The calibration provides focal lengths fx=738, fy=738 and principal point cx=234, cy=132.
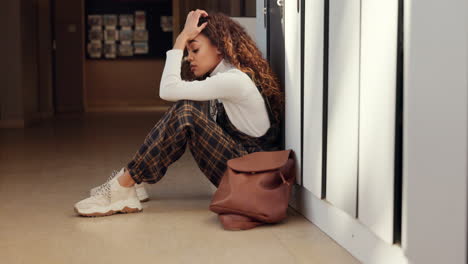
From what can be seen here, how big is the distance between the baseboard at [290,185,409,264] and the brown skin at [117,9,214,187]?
0.70 metres

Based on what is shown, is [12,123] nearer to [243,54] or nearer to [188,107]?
[243,54]

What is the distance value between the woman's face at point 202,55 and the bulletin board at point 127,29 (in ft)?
38.5

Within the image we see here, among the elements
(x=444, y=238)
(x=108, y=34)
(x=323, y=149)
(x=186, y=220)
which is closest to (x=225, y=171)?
(x=186, y=220)

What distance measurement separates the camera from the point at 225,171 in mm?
3207

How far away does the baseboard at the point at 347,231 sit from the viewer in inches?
85.9

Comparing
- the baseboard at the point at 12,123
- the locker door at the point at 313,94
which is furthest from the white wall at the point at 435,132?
the baseboard at the point at 12,123

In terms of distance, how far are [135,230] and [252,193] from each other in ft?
1.63

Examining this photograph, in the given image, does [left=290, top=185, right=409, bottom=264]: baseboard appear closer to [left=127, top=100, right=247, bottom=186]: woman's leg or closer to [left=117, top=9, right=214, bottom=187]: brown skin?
[left=127, top=100, right=247, bottom=186]: woman's leg

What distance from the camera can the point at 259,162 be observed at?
119 inches

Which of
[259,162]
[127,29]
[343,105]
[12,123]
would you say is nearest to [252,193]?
[259,162]

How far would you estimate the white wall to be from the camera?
1583mm

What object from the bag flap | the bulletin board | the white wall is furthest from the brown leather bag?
the bulletin board

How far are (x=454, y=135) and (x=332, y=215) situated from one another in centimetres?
120

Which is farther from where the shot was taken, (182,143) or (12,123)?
(12,123)
